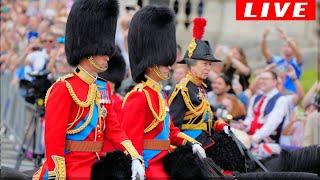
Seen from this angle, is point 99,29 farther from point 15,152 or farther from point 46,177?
point 15,152

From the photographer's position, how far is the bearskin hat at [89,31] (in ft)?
22.0

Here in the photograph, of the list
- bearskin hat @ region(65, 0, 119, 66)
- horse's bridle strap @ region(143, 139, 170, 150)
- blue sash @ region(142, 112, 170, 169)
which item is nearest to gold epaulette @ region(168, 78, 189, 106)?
blue sash @ region(142, 112, 170, 169)

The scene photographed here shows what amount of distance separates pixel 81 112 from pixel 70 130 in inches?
5.8

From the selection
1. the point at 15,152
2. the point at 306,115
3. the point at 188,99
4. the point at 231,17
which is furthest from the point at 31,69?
the point at 231,17

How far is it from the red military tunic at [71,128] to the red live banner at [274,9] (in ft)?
5.07

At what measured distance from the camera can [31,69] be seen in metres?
12.8

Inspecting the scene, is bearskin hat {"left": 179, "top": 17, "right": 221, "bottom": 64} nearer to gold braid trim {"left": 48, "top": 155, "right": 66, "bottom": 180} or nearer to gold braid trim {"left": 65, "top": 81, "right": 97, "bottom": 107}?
gold braid trim {"left": 65, "top": 81, "right": 97, "bottom": 107}

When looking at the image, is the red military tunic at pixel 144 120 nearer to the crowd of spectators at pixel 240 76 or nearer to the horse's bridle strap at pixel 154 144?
the horse's bridle strap at pixel 154 144

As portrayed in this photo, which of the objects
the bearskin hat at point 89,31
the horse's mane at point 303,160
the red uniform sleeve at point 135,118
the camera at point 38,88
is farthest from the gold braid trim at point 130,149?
the camera at point 38,88

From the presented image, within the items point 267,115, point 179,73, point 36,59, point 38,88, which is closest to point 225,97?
point 179,73

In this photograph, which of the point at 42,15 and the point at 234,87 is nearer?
the point at 234,87

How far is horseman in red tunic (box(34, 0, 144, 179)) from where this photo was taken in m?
6.35

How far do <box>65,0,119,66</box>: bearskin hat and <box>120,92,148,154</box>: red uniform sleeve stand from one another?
1.63 ft

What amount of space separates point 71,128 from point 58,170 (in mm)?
352
